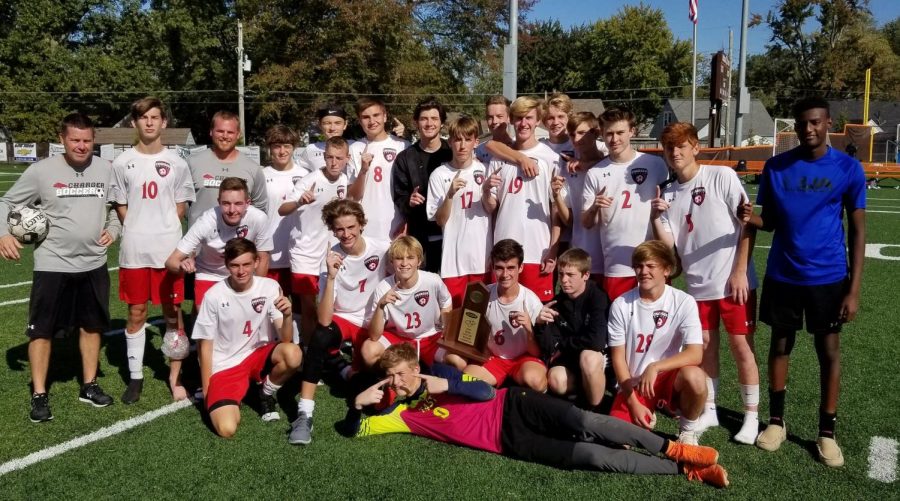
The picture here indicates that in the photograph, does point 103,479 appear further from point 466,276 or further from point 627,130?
point 627,130

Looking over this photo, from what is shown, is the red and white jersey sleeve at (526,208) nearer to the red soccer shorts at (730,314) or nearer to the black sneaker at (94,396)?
the red soccer shorts at (730,314)

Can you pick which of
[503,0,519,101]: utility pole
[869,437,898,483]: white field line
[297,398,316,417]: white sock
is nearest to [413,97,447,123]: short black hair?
[297,398,316,417]: white sock

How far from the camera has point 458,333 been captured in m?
4.67

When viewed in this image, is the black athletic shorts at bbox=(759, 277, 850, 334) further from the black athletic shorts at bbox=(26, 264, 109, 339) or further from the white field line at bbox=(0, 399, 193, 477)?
the black athletic shorts at bbox=(26, 264, 109, 339)

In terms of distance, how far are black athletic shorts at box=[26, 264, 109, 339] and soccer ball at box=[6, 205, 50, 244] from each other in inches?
10.4

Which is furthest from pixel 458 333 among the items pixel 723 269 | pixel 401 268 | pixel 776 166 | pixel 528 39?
pixel 528 39

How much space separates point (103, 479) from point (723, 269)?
375 centimetres

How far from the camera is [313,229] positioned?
5527 millimetres

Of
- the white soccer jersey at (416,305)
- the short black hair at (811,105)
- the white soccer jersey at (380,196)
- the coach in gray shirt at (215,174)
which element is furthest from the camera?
the white soccer jersey at (380,196)

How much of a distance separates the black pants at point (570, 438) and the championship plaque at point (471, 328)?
0.57 meters

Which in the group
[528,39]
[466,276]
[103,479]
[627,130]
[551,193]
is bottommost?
[103,479]

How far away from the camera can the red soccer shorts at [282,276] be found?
5699 mm

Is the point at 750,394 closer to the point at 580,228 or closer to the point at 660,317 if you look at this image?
the point at 660,317

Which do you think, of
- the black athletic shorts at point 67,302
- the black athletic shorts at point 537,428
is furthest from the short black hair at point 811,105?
the black athletic shorts at point 67,302
